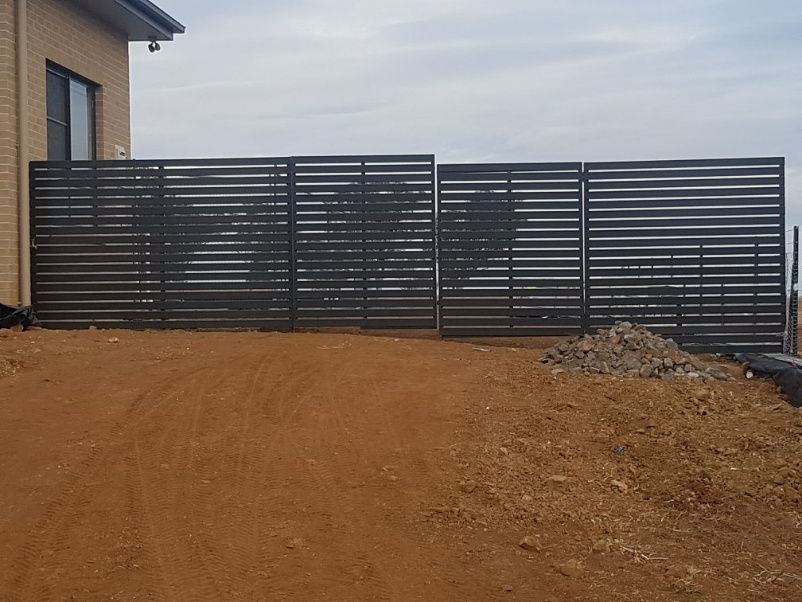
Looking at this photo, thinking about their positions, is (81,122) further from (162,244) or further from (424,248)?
(424,248)

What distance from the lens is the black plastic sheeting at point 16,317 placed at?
33.6ft

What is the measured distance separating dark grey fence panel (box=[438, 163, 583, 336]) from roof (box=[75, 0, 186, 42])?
249 inches

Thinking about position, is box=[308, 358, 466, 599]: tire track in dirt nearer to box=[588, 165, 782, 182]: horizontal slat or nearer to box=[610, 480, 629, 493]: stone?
box=[610, 480, 629, 493]: stone

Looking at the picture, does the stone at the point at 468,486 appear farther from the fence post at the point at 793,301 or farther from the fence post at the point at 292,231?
the fence post at the point at 793,301

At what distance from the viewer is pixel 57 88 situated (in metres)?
12.4

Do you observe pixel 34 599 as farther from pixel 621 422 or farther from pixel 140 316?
pixel 140 316

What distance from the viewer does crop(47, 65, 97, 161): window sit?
12203mm

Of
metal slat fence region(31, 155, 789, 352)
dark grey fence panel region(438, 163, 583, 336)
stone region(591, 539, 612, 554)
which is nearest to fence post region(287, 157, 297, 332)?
metal slat fence region(31, 155, 789, 352)

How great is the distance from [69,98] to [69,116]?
290mm

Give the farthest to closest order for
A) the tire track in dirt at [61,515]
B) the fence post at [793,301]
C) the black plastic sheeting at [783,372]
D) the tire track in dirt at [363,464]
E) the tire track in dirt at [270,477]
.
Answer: the fence post at [793,301]
the black plastic sheeting at [783,372]
the tire track in dirt at [270,477]
the tire track in dirt at [363,464]
the tire track in dirt at [61,515]

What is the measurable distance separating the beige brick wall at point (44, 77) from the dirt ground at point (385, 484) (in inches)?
144

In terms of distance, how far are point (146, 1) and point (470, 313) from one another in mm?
7800

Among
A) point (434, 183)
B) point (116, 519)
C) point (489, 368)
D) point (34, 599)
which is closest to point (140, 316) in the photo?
point (434, 183)

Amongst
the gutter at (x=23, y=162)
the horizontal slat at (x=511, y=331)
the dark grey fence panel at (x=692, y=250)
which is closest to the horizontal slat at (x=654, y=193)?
the dark grey fence panel at (x=692, y=250)
